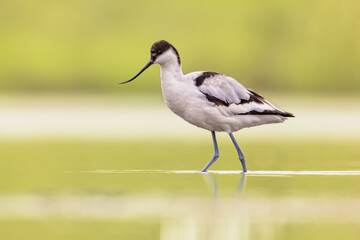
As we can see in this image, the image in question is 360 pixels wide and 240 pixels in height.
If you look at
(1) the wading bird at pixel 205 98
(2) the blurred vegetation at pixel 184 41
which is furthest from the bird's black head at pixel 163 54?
(2) the blurred vegetation at pixel 184 41

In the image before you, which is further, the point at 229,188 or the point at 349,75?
the point at 349,75

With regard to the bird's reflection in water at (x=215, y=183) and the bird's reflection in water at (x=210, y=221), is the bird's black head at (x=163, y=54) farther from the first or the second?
the bird's reflection in water at (x=210, y=221)

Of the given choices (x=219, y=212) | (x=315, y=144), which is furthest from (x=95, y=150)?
(x=219, y=212)

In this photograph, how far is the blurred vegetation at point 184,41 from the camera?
44.9 m

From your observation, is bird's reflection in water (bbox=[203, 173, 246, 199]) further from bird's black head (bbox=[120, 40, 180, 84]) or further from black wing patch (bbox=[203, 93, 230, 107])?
bird's black head (bbox=[120, 40, 180, 84])

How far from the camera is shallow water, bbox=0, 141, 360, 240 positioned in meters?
7.96

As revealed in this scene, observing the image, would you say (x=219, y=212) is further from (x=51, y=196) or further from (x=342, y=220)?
(x=51, y=196)

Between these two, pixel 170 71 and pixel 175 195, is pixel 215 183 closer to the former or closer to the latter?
pixel 175 195

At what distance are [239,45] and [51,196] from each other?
40225 millimetres

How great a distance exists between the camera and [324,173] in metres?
11.9

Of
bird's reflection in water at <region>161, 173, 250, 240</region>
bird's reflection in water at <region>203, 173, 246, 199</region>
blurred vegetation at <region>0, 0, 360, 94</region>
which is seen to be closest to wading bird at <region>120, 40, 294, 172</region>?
→ bird's reflection in water at <region>203, 173, 246, 199</region>

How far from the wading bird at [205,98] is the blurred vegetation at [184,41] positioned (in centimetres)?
2916

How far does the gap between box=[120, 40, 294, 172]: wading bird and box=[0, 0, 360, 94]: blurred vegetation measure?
29.2 meters

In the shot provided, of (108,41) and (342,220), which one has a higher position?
(108,41)
